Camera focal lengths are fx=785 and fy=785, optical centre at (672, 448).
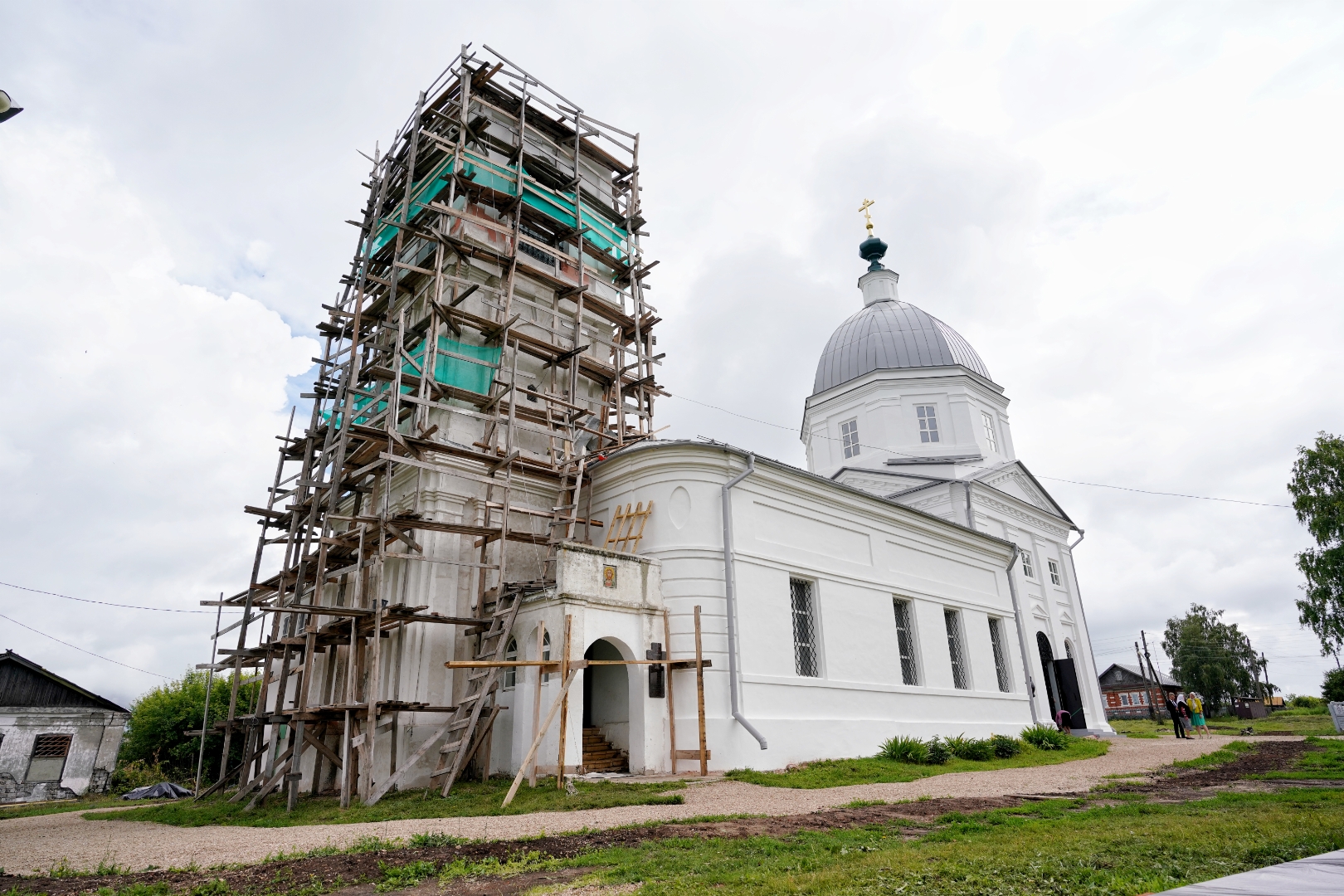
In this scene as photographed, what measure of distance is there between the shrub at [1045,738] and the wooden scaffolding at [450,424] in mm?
12138

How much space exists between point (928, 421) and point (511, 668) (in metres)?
19.3

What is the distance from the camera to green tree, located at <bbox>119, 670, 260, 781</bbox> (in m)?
28.5

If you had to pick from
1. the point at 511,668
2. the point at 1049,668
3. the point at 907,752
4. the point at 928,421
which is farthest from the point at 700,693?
the point at 1049,668

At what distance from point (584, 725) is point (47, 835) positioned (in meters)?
8.70

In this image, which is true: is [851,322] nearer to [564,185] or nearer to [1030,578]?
[1030,578]

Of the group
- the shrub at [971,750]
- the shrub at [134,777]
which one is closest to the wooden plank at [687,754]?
the shrub at [971,750]

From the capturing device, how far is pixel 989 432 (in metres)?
29.3

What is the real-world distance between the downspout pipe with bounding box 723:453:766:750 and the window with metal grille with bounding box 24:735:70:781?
22.9m

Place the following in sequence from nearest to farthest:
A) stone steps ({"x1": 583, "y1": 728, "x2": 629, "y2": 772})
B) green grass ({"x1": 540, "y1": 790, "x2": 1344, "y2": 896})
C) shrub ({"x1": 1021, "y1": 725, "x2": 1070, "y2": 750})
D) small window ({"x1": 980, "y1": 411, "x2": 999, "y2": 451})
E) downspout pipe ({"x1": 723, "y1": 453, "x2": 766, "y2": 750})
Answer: green grass ({"x1": 540, "y1": 790, "x2": 1344, "y2": 896}) < stone steps ({"x1": 583, "y1": 728, "x2": 629, "y2": 772}) < downspout pipe ({"x1": 723, "y1": 453, "x2": 766, "y2": 750}) < shrub ({"x1": 1021, "y1": 725, "x2": 1070, "y2": 750}) < small window ({"x1": 980, "y1": 411, "x2": 999, "y2": 451})

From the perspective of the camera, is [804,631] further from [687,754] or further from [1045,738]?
[1045,738]

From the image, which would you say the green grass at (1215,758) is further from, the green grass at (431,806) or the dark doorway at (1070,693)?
the green grass at (431,806)

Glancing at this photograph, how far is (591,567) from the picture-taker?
14141mm

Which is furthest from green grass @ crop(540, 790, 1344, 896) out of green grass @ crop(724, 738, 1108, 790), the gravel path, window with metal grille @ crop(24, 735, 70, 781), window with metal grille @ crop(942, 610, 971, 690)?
window with metal grille @ crop(24, 735, 70, 781)

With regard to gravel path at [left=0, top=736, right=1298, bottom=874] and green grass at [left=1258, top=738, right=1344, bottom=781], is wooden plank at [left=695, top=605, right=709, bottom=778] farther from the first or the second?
green grass at [left=1258, top=738, right=1344, bottom=781]
